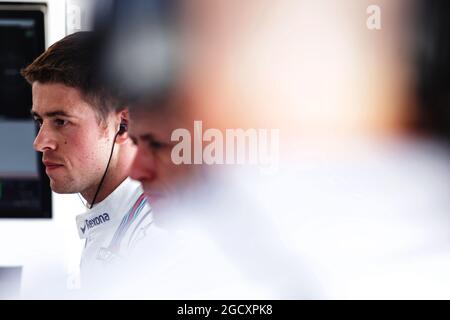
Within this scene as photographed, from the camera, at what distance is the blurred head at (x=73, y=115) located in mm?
1017

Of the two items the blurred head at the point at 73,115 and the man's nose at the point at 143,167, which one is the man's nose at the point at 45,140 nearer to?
the blurred head at the point at 73,115

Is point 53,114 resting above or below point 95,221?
above

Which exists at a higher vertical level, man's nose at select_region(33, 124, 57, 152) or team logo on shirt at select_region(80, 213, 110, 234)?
man's nose at select_region(33, 124, 57, 152)

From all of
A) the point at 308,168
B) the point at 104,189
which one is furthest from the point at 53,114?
the point at 308,168

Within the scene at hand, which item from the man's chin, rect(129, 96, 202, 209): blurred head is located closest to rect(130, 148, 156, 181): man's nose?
rect(129, 96, 202, 209): blurred head

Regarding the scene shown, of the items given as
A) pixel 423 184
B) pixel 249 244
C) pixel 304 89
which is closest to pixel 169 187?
pixel 249 244

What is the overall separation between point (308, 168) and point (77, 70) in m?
0.39

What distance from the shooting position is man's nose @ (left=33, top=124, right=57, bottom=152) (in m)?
1.04

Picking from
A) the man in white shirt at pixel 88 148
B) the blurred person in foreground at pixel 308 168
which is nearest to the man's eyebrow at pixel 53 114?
the man in white shirt at pixel 88 148

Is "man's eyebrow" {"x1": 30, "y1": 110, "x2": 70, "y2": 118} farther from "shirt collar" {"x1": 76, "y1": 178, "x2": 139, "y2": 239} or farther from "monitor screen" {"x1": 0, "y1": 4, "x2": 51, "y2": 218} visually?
"shirt collar" {"x1": 76, "y1": 178, "x2": 139, "y2": 239}

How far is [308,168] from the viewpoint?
40.4 inches

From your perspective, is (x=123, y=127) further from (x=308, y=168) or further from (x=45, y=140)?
(x=308, y=168)
